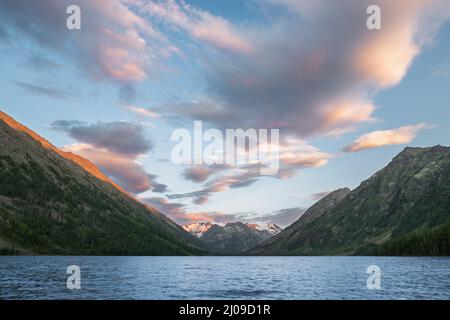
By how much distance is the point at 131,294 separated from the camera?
205 ft
